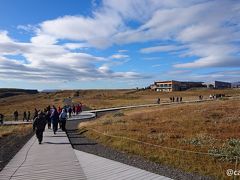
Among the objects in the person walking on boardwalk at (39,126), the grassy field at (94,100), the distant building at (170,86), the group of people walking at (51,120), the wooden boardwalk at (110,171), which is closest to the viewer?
the wooden boardwalk at (110,171)

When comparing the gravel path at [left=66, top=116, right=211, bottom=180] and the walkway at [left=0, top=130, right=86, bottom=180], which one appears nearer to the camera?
the walkway at [left=0, top=130, right=86, bottom=180]

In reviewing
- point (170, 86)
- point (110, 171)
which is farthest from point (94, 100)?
point (110, 171)

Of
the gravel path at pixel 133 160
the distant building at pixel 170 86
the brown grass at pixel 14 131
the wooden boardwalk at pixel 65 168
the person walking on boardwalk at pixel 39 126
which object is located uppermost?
the distant building at pixel 170 86

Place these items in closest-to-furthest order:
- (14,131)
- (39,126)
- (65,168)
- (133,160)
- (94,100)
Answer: (65,168) < (133,160) < (39,126) < (14,131) < (94,100)

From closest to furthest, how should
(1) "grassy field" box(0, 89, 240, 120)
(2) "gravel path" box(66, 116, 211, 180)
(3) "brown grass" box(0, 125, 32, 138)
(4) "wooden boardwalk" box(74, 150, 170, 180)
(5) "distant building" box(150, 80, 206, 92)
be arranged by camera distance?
(4) "wooden boardwalk" box(74, 150, 170, 180) < (2) "gravel path" box(66, 116, 211, 180) < (3) "brown grass" box(0, 125, 32, 138) < (1) "grassy field" box(0, 89, 240, 120) < (5) "distant building" box(150, 80, 206, 92)

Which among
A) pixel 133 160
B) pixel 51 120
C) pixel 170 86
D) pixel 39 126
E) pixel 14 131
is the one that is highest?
pixel 170 86

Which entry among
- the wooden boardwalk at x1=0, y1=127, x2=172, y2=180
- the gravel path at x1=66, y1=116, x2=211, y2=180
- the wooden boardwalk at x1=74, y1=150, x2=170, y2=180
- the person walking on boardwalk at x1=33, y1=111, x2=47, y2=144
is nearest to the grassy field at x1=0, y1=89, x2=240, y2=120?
the person walking on boardwalk at x1=33, y1=111, x2=47, y2=144

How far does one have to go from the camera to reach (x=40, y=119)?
749 inches

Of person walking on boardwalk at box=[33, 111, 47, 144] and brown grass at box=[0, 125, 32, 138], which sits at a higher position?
person walking on boardwalk at box=[33, 111, 47, 144]

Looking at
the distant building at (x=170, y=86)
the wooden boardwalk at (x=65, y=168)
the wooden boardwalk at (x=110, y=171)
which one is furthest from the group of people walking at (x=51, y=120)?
the distant building at (x=170, y=86)

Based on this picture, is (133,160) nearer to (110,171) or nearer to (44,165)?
(110,171)

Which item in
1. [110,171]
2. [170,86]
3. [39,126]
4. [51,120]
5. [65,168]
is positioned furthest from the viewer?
[170,86]

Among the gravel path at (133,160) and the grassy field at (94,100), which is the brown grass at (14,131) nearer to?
the gravel path at (133,160)

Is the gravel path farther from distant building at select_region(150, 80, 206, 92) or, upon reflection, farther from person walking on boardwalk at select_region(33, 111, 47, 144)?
distant building at select_region(150, 80, 206, 92)
